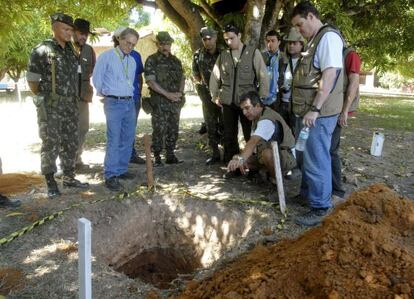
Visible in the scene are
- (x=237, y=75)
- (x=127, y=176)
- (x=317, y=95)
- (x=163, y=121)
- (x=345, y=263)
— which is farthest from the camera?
(x=163, y=121)

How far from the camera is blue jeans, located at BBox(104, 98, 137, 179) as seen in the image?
514cm

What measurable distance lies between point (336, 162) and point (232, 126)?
1598 mm

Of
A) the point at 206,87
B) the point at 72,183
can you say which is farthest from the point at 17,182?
the point at 206,87

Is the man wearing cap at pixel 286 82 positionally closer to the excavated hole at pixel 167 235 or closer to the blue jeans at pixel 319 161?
the blue jeans at pixel 319 161

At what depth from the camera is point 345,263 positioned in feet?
8.07

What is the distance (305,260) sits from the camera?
2.64 metres

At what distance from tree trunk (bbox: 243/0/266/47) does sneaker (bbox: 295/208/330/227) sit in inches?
131

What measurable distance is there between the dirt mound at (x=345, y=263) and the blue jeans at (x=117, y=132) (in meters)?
2.55

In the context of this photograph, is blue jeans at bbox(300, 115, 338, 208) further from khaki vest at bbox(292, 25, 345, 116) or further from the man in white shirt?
khaki vest at bbox(292, 25, 345, 116)

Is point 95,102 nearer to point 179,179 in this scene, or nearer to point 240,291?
point 179,179

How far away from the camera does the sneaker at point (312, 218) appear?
415cm

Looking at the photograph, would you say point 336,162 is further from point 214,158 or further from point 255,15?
point 255,15

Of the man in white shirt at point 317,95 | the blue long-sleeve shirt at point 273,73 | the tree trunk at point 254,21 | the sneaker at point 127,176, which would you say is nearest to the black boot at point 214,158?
the blue long-sleeve shirt at point 273,73

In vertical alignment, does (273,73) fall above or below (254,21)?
below
